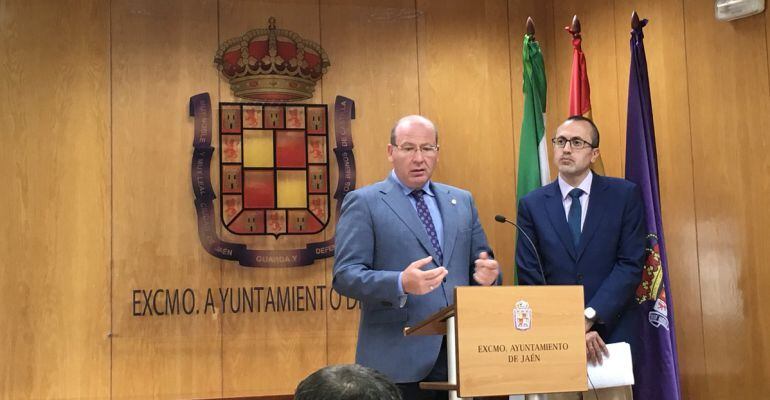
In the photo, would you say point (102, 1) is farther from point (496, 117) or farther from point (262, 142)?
point (496, 117)

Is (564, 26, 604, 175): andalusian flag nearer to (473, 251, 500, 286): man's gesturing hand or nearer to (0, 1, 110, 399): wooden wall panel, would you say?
(473, 251, 500, 286): man's gesturing hand

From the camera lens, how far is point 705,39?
4453 millimetres

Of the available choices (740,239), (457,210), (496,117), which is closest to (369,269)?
(457,210)

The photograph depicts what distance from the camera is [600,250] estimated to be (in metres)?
3.62

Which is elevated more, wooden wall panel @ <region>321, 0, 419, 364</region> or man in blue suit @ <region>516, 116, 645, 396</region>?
wooden wall panel @ <region>321, 0, 419, 364</region>

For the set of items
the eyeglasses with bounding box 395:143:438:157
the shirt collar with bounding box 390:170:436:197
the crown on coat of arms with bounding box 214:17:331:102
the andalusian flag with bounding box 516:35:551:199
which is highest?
the crown on coat of arms with bounding box 214:17:331:102

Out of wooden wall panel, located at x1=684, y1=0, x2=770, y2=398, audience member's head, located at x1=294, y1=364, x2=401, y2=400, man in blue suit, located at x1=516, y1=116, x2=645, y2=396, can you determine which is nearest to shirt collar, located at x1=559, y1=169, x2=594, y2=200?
man in blue suit, located at x1=516, y1=116, x2=645, y2=396

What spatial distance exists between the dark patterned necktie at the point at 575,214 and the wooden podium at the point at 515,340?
1.19 m

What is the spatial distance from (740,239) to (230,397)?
2.87 meters

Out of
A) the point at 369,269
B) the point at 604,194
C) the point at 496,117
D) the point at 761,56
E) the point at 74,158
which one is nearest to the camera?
the point at 369,269

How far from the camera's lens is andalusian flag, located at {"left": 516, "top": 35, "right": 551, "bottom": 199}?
15.9ft

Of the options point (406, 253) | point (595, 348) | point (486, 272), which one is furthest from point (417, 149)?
point (595, 348)

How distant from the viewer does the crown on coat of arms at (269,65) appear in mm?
5234

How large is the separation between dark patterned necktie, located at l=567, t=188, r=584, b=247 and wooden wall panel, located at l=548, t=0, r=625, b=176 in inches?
56.9
